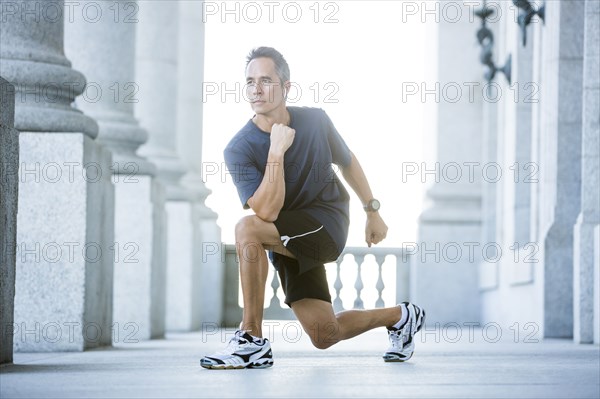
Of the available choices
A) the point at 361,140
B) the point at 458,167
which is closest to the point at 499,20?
the point at 458,167

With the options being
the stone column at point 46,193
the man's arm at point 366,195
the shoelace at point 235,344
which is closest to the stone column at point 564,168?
the stone column at point 46,193

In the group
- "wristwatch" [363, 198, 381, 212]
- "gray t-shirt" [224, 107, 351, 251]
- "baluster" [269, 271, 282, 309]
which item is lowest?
"baluster" [269, 271, 282, 309]

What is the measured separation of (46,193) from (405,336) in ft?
11.0

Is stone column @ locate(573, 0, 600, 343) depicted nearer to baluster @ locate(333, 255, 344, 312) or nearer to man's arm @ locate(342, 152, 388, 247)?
man's arm @ locate(342, 152, 388, 247)

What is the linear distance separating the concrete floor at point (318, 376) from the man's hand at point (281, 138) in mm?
1276

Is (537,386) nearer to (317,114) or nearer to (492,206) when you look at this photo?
(317,114)

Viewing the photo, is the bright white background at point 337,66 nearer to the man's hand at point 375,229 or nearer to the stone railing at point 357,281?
the stone railing at point 357,281

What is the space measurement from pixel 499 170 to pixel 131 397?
15675 mm

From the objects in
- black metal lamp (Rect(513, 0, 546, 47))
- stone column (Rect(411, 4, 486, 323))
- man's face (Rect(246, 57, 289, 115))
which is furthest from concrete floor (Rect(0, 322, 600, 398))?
stone column (Rect(411, 4, 486, 323))

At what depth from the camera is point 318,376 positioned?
23.5 ft

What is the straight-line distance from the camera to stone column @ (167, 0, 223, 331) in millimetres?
19516

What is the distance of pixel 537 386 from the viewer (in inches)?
251

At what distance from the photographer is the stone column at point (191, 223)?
1952cm

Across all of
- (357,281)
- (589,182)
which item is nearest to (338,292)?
(357,281)
